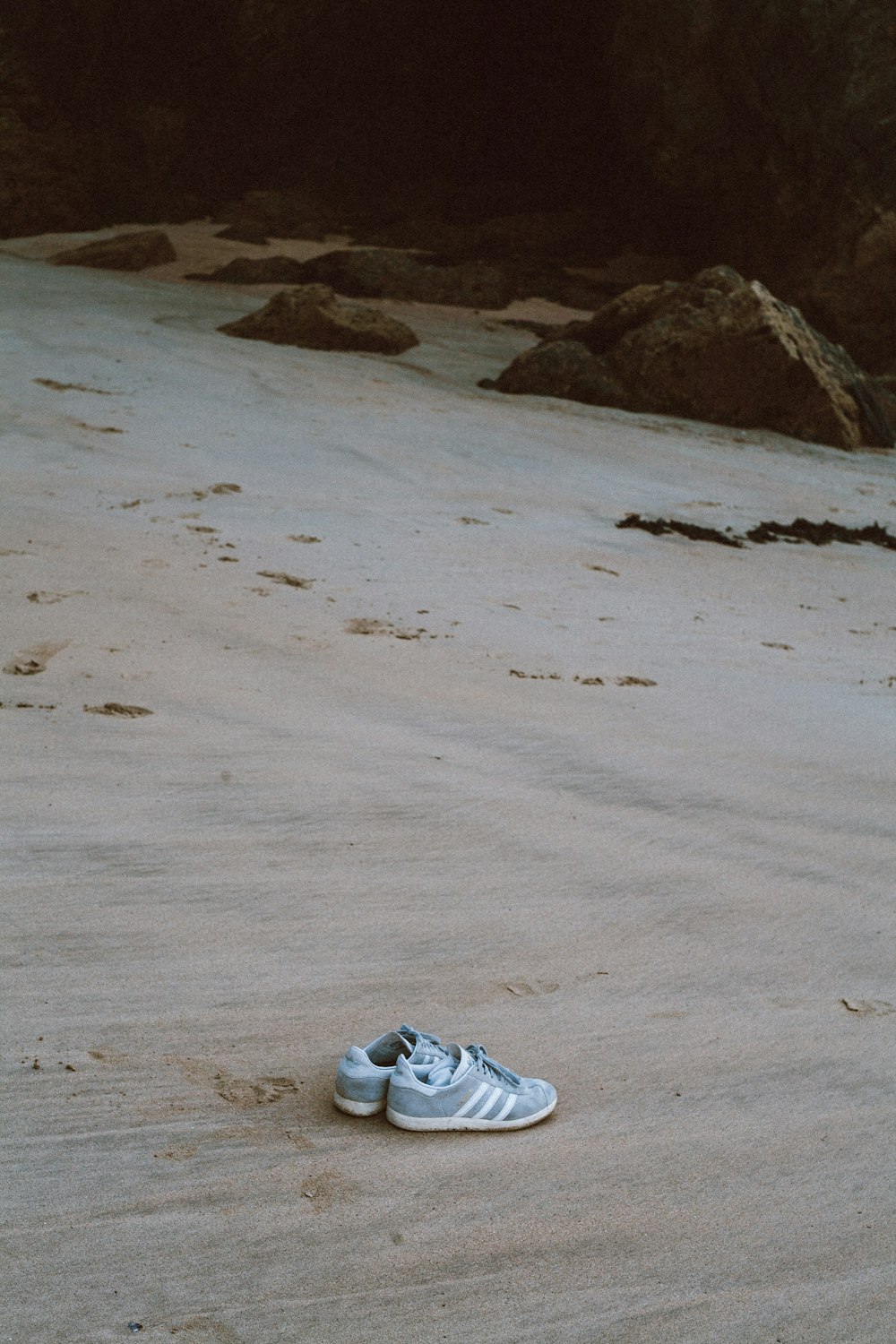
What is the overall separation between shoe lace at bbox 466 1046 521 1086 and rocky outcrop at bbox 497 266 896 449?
741 cm

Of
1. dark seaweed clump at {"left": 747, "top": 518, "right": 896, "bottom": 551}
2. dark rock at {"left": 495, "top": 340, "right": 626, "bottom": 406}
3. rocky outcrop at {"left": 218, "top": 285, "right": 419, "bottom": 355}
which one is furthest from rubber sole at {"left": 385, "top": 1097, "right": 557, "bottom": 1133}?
rocky outcrop at {"left": 218, "top": 285, "right": 419, "bottom": 355}

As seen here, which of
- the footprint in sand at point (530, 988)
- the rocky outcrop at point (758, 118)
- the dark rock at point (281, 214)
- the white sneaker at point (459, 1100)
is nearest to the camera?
the white sneaker at point (459, 1100)

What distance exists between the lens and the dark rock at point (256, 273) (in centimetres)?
1154

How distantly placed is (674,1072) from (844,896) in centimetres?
64

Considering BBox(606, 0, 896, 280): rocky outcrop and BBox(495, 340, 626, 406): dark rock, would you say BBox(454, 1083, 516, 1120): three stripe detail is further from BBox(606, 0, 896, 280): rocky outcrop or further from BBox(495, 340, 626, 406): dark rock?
BBox(606, 0, 896, 280): rocky outcrop

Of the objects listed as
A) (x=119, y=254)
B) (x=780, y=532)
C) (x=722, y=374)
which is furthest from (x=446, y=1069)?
(x=119, y=254)

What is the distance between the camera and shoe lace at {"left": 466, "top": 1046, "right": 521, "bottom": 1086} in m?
1.39

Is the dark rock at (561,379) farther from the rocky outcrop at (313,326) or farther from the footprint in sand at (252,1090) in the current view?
the footprint in sand at (252,1090)

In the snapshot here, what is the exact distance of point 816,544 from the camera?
539cm

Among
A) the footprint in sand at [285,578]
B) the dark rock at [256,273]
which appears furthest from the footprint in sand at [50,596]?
the dark rock at [256,273]

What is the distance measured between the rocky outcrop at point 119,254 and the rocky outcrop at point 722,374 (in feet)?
16.3

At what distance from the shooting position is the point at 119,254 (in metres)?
11.5

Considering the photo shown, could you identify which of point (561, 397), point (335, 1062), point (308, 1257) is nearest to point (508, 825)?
point (335, 1062)

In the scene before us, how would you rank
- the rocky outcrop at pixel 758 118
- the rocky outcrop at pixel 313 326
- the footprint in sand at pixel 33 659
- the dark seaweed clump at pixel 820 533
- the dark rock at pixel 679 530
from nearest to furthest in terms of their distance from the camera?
the footprint in sand at pixel 33 659, the dark rock at pixel 679 530, the dark seaweed clump at pixel 820 533, the rocky outcrop at pixel 313 326, the rocky outcrop at pixel 758 118
